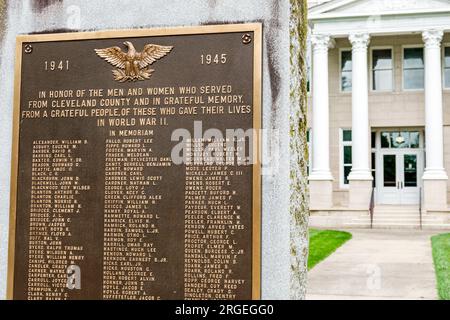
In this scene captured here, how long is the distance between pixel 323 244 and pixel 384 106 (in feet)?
42.8

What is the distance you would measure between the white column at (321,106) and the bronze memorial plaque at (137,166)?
2226 centimetres

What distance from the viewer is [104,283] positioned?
472 centimetres

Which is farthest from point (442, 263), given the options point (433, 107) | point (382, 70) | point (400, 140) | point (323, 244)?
point (382, 70)

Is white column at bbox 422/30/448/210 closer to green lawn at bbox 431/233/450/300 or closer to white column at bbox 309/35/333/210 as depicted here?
white column at bbox 309/35/333/210

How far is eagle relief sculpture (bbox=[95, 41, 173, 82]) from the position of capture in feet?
15.7

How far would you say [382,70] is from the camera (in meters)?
28.2

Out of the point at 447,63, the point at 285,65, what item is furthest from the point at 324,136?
the point at 285,65

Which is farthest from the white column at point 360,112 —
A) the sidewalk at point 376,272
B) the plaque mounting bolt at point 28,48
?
the plaque mounting bolt at point 28,48

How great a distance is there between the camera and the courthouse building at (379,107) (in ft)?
83.6

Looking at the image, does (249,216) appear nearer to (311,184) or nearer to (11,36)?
(11,36)

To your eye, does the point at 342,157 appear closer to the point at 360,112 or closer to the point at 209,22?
the point at 360,112

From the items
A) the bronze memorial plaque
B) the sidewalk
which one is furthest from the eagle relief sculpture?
the sidewalk

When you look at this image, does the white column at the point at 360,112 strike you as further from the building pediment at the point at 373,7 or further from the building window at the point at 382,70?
the building window at the point at 382,70

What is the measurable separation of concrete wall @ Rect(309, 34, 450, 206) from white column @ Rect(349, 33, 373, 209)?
1.88 meters
